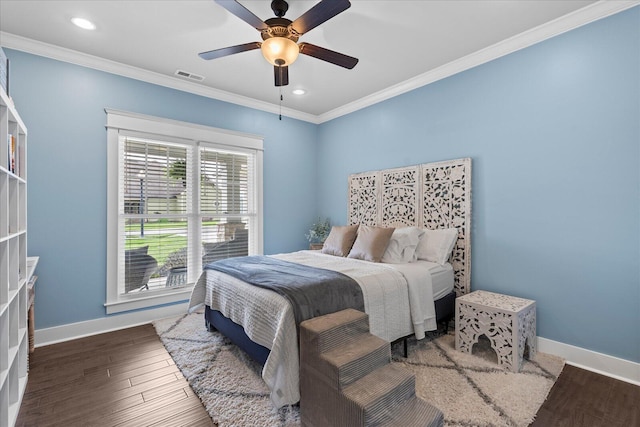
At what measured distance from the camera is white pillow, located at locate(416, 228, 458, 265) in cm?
316

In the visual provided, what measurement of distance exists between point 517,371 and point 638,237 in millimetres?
1343

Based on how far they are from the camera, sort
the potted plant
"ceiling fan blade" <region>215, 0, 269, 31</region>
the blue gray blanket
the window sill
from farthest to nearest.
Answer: the potted plant → the window sill → the blue gray blanket → "ceiling fan blade" <region>215, 0, 269, 31</region>

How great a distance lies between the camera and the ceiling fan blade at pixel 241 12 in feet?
6.14

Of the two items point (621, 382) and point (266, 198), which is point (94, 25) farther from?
point (621, 382)

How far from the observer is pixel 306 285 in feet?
7.11

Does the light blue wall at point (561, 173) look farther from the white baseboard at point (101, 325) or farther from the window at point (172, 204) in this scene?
the white baseboard at point (101, 325)

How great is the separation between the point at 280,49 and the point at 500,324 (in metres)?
2.74

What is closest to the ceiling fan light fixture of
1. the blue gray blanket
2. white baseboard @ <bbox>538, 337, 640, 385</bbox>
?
the blue gray blanket

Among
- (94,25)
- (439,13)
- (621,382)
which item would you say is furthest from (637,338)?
Answer: (94,25)

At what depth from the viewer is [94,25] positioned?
2619 mm

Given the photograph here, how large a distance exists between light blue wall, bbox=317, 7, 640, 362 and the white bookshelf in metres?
3.63

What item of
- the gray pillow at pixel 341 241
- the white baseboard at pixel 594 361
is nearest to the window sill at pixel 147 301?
the gray pillow at pixel 341 241

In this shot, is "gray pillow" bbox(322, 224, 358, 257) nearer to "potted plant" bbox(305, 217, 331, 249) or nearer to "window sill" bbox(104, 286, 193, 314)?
"potted plant" bbox(305, 217, 331, 249)

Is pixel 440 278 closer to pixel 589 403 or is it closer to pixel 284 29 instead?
pixel 589 403
